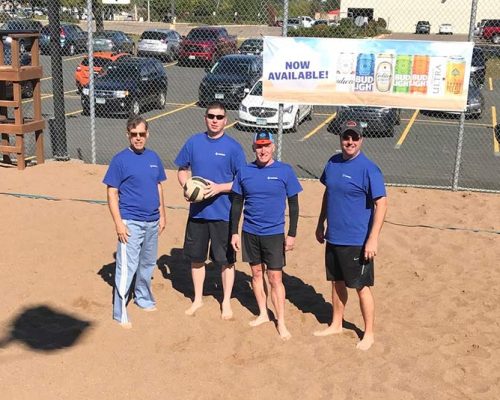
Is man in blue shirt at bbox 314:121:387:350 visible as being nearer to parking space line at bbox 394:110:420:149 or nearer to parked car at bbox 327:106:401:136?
parking space line at bbox 394:110:420:149

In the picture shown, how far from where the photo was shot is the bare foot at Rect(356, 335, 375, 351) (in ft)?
17.8

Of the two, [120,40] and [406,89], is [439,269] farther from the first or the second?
[120,40]

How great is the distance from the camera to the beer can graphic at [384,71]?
9.32 metres

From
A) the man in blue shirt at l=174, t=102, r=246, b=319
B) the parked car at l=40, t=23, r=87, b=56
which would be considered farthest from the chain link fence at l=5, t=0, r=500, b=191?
the man in blue shirt at l=174, t=102, r=246, b=319

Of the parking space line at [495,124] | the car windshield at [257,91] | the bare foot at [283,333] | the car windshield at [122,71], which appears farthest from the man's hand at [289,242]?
the car windshield at [122,71]

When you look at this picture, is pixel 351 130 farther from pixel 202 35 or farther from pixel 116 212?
pixel 202 35

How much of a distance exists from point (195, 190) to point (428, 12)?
124 feet

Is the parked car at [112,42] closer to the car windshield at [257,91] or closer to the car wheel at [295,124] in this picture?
the car windshield at [257,91]

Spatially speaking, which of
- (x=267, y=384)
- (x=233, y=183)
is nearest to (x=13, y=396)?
(x=267, y=384)

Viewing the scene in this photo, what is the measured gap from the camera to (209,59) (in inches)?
1156

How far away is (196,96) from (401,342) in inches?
690

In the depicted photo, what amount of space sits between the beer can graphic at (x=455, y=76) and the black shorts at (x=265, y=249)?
195 inches

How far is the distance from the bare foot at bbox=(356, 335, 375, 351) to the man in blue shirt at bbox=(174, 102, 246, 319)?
3.97ft

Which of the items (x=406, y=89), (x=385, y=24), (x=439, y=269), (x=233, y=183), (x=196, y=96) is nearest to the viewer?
(x=233, y=183)
